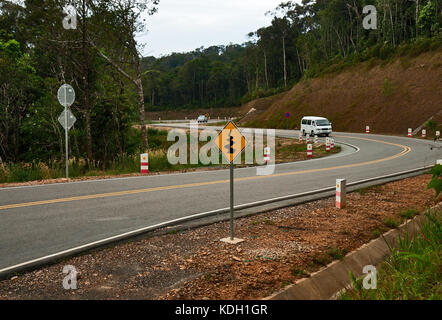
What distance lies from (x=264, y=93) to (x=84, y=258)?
249 ft

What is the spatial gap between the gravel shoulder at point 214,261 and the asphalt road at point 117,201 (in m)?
0.87

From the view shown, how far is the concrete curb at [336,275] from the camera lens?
15.4ft

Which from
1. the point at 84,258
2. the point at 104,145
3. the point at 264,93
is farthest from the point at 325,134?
the point at 264,93

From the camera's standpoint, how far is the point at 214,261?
566cm

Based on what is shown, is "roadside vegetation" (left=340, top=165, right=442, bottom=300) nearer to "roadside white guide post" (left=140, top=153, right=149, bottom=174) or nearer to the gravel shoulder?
the gravel shoulder

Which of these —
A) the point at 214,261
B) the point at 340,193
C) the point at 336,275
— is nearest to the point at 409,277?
the point at 336,275

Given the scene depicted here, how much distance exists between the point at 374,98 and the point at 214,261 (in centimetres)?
4787

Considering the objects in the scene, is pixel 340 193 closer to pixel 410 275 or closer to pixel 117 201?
pixel 410 275

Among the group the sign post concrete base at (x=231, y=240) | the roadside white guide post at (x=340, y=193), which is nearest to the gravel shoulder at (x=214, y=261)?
the sign post concrete base at (x=231, y=240)

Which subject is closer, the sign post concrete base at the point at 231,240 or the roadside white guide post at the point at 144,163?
the sign post concrete base at the point at 231,240

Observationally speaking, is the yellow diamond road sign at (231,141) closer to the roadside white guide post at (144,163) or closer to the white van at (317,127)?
the roadside white guide post at (144,163)

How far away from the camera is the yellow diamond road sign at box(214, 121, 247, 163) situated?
635cm

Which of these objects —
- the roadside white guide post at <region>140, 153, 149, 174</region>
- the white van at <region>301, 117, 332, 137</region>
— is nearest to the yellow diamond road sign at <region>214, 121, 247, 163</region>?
the roadside white guide post at <region>140, 153, 149, 174</region>
